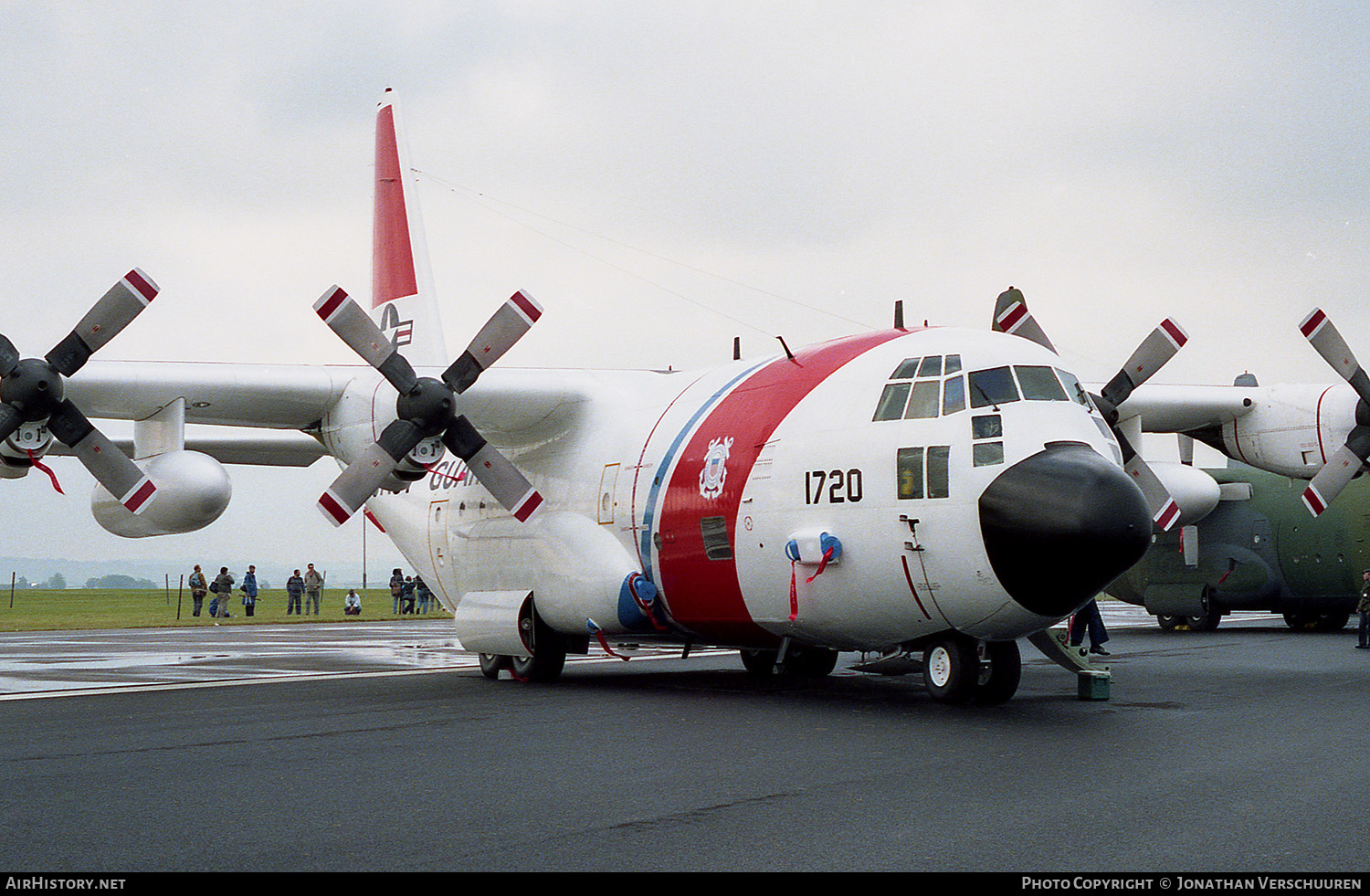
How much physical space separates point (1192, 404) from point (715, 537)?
956cm

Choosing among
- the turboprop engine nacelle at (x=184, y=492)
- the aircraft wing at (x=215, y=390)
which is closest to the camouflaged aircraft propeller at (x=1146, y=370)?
the aircraft wing at (x=215, y=390)

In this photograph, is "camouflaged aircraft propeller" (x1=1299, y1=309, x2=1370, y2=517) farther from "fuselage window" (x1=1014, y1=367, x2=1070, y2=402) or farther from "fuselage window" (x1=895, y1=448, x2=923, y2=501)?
"fuselage window" (x1=895, y1=448, x2=923, y2=501)

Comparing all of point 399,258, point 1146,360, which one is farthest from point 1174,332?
point 399,258

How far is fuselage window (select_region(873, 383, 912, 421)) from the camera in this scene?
1177 cm

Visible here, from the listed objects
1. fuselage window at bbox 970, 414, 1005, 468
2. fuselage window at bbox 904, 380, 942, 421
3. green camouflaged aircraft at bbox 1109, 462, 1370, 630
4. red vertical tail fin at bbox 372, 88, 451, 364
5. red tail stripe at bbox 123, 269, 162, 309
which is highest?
red vertical tail fin at bbox 372, 88, 451, 364

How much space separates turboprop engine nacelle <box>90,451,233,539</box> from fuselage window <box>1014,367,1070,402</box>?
A: 28.4 feet

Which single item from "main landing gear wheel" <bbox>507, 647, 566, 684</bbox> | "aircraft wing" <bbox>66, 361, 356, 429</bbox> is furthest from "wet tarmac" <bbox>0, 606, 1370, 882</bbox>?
"aircraft wing" <bbox>66, 361, 356, 429</bbox>

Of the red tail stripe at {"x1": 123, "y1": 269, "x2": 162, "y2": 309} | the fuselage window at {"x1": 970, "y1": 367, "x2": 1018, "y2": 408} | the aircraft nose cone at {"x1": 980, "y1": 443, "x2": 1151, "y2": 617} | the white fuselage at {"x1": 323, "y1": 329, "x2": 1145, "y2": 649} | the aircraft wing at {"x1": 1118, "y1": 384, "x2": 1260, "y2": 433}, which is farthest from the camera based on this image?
the aircraft wing at {"x1": 1118, "y1": 384, "x2": 1260, "y2": 433}

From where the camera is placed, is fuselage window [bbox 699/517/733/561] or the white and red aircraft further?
fuselage window [bbox 699/517/733/561]

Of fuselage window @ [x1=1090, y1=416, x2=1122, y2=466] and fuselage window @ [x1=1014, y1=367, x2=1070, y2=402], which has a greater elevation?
fuselage window @ [x1=1014, y1=367, x2=1070, y2=402]

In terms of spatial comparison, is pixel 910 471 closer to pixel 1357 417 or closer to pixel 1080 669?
pixel 1080 669

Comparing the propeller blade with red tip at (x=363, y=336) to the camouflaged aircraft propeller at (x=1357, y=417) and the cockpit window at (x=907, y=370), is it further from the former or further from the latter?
the camouflaged aircraft propeller at (x=1357, y=417)

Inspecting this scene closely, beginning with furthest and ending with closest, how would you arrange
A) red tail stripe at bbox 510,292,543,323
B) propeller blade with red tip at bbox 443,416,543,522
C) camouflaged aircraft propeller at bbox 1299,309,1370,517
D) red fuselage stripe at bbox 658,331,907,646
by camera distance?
camouflaged aircraft propeller at bbox 1299,309,1370,517 → red tail stripe at bbox 510,292,543,323 → propeller blade with red tip at bbox 443,416,543,522 → red fuselage stripe at bbox 658,331,907,646

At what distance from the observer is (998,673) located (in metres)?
12.0
